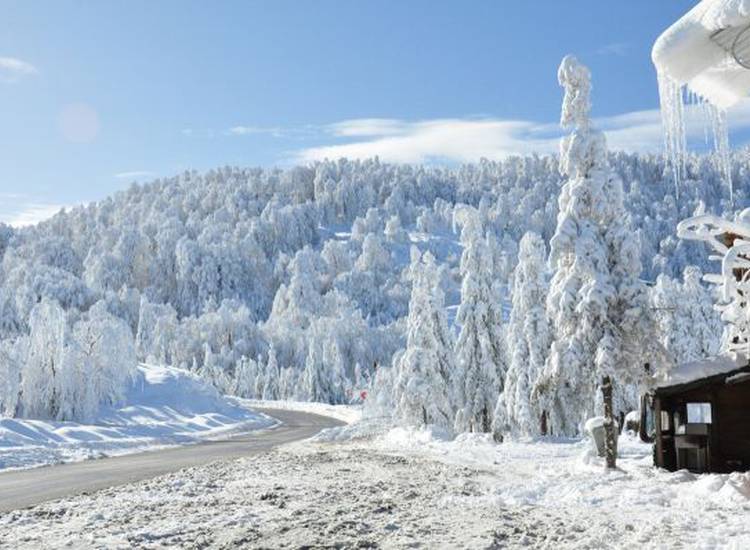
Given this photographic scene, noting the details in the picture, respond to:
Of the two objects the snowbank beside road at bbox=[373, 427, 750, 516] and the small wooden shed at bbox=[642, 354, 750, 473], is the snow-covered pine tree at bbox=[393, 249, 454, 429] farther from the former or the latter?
the small wooden shed at bbox=[642, 354, 750, 473]

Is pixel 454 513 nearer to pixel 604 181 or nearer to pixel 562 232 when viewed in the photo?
pixel 562 232

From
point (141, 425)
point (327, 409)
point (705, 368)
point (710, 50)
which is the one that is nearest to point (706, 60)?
point (710, 50)

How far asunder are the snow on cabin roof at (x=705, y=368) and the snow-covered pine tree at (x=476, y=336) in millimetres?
19925

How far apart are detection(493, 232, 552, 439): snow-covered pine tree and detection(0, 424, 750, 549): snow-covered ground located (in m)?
14.4

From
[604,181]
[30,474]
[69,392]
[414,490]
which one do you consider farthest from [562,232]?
[69,392]

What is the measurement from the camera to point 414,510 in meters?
14.9

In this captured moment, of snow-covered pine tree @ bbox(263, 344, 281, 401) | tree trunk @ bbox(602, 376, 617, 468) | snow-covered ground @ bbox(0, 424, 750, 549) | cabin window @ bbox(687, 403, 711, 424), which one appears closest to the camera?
snow-covered ground @ bbox(0, 424, 750, 549)

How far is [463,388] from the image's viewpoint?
39.9 meters

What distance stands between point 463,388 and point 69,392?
2746 cm

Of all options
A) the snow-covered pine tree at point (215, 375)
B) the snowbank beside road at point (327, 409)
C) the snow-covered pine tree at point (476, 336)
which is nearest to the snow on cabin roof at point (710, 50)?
the snow-covered pine tree at point (476, 336)

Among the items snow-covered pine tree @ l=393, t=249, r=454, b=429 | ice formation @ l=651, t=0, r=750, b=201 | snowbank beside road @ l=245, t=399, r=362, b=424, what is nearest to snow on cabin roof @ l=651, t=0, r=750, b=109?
ice formation @ l=651, t=0, r=750, b=201

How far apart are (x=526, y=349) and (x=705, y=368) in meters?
20.3

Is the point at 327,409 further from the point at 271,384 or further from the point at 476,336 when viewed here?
the point at 476,336

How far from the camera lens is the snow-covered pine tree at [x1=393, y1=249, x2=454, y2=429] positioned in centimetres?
4009
